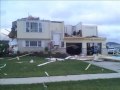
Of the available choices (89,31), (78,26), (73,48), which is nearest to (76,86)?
(73,48)

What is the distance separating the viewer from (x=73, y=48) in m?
41.2

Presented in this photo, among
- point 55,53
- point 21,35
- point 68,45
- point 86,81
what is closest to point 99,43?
point 68,45

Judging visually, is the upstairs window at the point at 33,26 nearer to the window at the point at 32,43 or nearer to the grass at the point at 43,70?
the window at the point at 32,43

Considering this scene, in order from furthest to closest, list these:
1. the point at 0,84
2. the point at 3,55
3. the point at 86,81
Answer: the point at 3,55
the point at 86,81
the point at 0,84

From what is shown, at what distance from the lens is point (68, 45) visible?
4103 centimetres

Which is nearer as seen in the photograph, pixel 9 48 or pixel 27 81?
pixel 27 81

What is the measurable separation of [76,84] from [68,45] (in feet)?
94.3

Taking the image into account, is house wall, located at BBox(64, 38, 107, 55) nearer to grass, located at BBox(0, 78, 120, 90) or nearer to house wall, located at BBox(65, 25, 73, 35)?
house wall, located at BBox(65, 25, 73, 35)

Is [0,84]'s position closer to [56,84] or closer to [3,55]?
[56,84]

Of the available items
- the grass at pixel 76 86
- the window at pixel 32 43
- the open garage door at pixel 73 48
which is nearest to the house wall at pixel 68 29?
the open garage door at pixel 73 48

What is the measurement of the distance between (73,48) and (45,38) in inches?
220

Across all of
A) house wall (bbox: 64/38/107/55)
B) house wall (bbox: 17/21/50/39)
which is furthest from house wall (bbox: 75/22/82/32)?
house wall (bbox: 17/21/50/39)

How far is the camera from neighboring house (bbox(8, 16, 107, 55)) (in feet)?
123

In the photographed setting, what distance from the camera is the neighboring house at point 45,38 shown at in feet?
123
